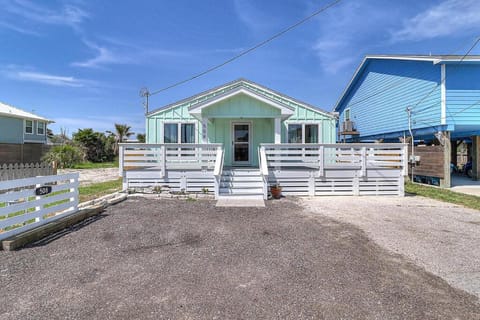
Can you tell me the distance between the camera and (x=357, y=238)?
14.0ft

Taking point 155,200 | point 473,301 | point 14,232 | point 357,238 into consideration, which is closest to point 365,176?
point 357,238

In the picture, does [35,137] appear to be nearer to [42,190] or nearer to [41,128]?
[41,128]

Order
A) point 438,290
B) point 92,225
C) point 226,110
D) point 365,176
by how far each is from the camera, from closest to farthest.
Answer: point 438,290
point 92,225
point 365,176
point 226,110

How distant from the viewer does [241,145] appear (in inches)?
442

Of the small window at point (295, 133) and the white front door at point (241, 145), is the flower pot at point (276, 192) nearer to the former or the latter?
the white front door at point (241, 145)

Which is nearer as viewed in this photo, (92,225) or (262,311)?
(262,311)

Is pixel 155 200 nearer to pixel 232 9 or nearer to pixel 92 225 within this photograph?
pixel 92 225

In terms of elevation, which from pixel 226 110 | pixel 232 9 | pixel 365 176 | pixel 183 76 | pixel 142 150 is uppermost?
pixel 232 9

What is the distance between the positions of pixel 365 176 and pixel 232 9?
9824mm

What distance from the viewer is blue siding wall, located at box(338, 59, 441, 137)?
11.3 m

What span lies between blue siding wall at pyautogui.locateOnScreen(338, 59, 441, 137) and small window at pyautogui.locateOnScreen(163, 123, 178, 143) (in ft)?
39.9

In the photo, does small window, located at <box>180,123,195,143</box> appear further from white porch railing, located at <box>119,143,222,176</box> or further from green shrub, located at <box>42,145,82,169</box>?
green shrub, located at <box>42,145,82,169</box>

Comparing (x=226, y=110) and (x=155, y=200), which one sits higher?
(x=226, y=110)

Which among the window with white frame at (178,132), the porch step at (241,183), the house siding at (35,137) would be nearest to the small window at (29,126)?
the house siding at (35,137)
